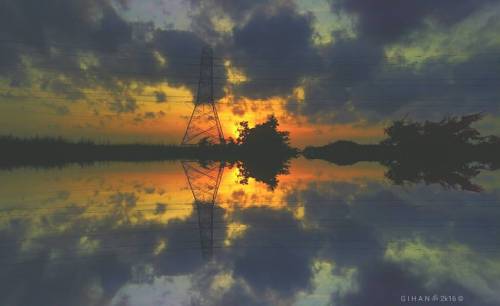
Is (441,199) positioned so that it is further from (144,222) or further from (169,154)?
(169,154)

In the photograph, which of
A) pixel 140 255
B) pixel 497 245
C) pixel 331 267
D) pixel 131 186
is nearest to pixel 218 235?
pixel 140 255

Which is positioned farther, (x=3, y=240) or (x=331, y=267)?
(x=3, y=240)

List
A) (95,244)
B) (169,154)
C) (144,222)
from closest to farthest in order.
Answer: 1. (95,244)
2. (144,222)
3. (169,154)

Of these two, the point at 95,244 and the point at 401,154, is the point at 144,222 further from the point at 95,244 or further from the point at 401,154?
the point at 401,154


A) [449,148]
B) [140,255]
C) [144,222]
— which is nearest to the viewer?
[140,255]

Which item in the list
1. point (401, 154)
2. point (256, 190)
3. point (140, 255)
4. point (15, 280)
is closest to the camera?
point (15, 280)

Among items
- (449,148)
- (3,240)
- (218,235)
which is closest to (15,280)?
(3,240)

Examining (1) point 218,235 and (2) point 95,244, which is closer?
(2) point 95,244

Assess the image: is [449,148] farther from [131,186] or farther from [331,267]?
[331,267]

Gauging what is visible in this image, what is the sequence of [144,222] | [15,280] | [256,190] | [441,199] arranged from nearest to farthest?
[15,280] < [144,222] < [441,199] < [256,190]
